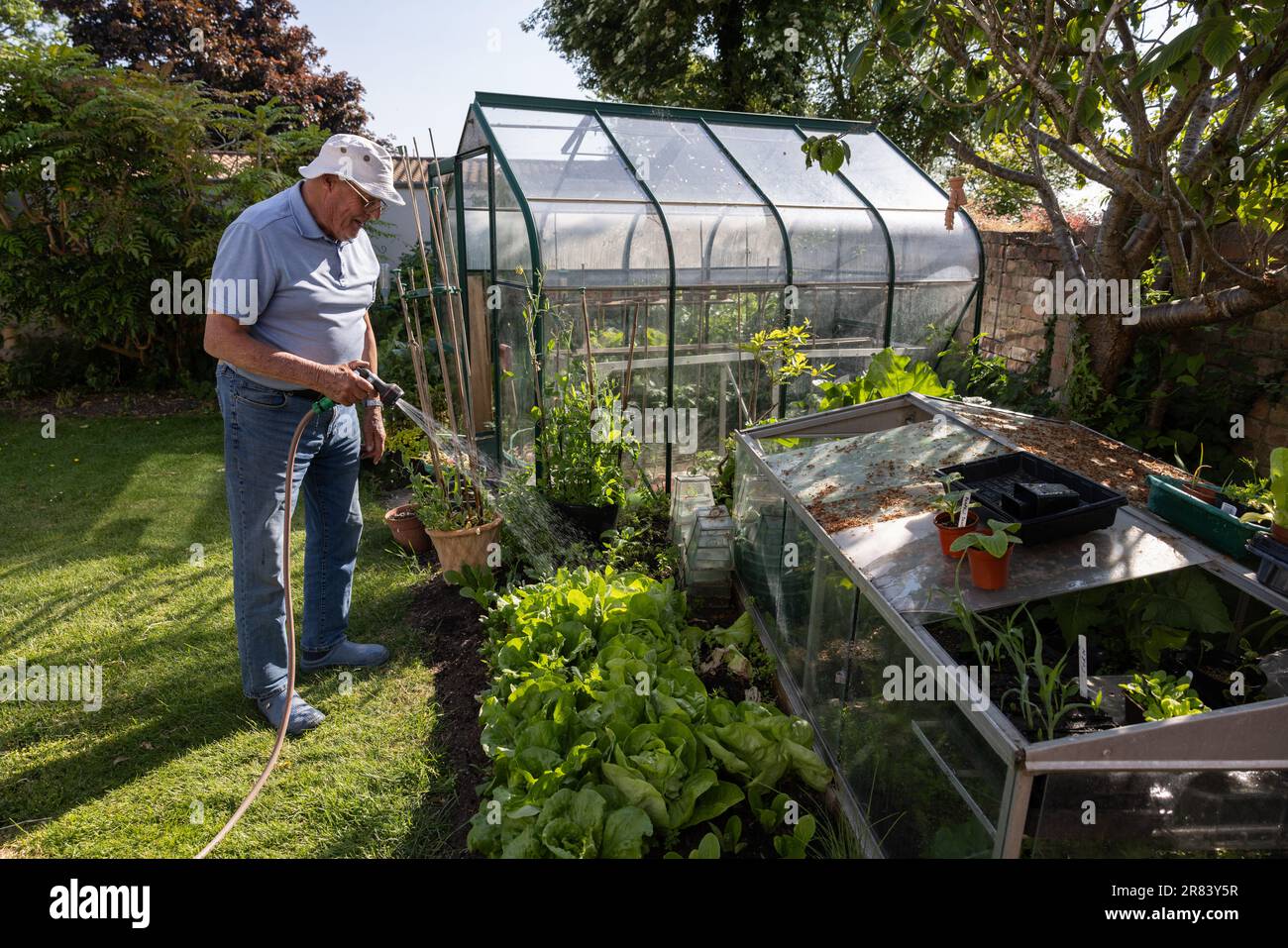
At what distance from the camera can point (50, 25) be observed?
1588 cm

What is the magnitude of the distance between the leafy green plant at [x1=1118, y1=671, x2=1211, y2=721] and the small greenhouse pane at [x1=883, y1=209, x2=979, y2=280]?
4414 mm

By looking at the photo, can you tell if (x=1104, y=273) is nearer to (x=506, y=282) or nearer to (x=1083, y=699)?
(x=1083, y=699)

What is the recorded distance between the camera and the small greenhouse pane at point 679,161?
5609 millimetres

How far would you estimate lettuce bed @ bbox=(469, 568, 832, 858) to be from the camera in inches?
93.7

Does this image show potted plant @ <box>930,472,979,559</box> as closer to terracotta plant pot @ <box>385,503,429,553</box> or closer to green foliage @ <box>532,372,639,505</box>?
green foliage @ <box>532,372,639,505</box>

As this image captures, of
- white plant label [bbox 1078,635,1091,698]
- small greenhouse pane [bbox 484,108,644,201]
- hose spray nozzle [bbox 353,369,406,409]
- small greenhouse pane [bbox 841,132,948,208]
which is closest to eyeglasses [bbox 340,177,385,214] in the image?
hose spray nozzle [bbox 353,369,406,409]

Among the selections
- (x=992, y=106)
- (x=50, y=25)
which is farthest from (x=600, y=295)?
(x=50, y=25)

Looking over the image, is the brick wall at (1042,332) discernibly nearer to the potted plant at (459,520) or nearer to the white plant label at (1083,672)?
the white plant label at (1083,672)

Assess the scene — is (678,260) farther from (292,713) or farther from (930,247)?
(292,713)

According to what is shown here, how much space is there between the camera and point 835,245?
5.77m

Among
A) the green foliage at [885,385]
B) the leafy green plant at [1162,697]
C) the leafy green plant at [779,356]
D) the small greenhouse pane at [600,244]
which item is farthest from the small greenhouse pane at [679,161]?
the leafy green plant at [1162,697]

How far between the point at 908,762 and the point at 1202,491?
1342 mm

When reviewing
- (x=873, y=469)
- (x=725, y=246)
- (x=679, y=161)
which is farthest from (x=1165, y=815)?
(x=679, y=161)

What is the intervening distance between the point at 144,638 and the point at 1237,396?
5.95 m
